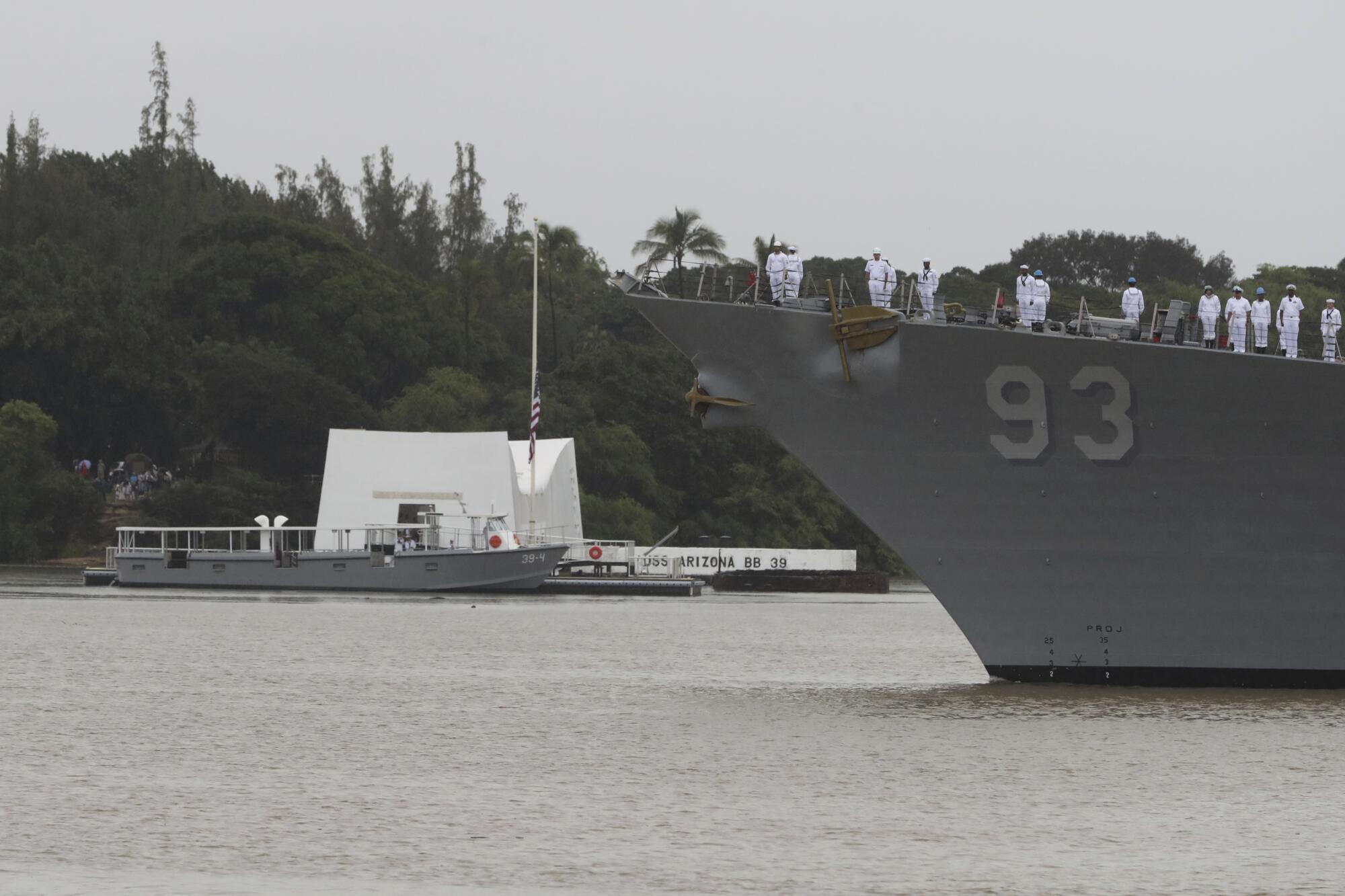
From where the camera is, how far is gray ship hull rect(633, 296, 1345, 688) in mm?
23812

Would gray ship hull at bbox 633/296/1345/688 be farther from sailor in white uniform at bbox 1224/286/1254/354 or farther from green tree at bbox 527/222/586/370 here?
green tree at bbox 527/222/586/370

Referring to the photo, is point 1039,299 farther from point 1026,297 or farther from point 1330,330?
point 1330,330

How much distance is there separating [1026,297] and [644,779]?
10.3 metres

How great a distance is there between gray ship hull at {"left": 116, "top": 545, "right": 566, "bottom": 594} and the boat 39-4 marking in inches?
1463

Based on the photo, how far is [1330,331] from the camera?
24688 millimetres

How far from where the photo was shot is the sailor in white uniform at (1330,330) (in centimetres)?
2444

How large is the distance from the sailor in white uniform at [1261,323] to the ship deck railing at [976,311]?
10 cm

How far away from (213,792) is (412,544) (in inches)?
1739

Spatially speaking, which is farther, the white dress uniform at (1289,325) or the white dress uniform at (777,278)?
the white dress uniform at (777,278)

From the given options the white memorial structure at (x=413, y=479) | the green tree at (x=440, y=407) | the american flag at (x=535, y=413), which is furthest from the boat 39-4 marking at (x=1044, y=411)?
the green tree at (x=440, y=407)

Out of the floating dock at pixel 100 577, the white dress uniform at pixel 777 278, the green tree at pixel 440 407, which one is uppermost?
the green tree at pixel 440 407

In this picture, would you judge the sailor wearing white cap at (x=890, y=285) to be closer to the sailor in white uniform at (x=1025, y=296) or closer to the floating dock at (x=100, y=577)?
the sailor in white uniform at (x=1025, y=296)

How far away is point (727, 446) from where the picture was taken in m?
89.1

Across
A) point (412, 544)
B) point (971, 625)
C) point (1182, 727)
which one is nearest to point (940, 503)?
point (971, 625)
